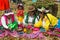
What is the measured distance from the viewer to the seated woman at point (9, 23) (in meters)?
4.12


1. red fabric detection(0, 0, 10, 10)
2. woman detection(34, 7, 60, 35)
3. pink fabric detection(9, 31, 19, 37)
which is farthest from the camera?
red fabric detection(0, 0, 10, 10)

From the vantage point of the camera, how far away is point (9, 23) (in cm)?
421

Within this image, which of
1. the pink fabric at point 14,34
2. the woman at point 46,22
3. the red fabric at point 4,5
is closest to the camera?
the pink fabric at point 14,34

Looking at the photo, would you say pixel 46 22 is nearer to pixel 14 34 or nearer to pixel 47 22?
pixel 47 22

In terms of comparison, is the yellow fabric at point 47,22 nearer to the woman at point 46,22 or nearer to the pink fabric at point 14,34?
the woman at point 46,22

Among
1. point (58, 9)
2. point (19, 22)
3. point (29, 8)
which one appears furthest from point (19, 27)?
point (58, 9)

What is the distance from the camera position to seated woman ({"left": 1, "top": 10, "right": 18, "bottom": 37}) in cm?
412

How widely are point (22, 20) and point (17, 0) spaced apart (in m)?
0.37

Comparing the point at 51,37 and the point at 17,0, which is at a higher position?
the point at 17,0

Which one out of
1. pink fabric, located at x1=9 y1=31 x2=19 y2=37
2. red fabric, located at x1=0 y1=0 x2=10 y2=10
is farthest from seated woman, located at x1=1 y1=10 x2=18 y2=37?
red fabric, located at x1=0 y1=0 x2=10 y2=10

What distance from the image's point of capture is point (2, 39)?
398 centimetres

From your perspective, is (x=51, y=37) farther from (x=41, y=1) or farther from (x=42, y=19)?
(x=41, y=1)

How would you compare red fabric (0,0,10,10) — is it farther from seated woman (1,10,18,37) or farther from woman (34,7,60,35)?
woman (34,7,60,35)

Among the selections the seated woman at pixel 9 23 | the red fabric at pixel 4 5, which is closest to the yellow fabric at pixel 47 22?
the seated woman at pixel 9 23
